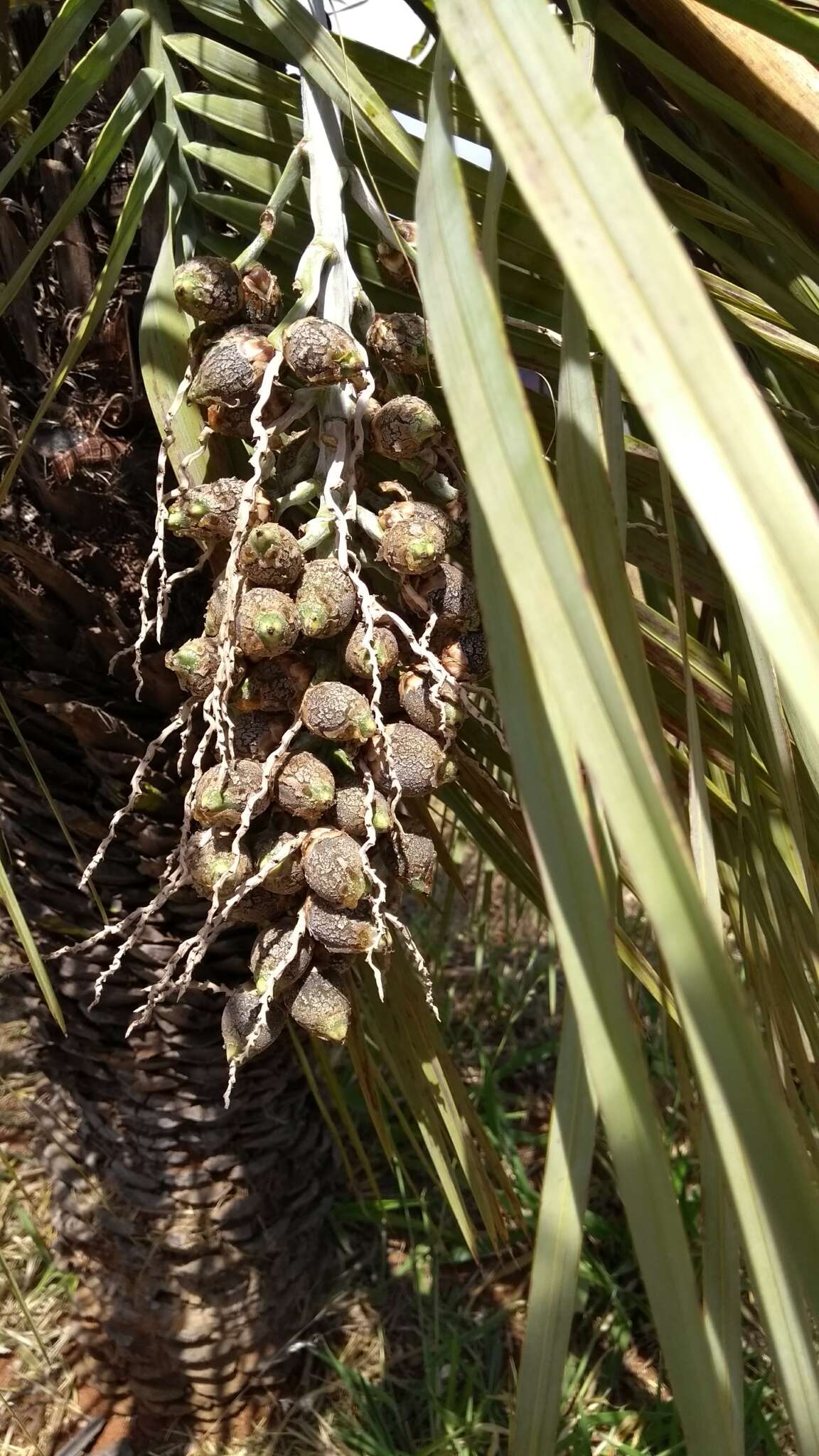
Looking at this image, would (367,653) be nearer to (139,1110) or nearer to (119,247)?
(119,247)

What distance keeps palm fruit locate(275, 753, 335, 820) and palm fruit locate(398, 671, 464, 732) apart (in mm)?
48

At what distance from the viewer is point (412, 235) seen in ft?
1.65

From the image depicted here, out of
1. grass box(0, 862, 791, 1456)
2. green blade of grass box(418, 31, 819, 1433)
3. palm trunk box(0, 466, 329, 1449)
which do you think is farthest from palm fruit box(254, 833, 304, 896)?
grass box(0, 862, 791, 1456)

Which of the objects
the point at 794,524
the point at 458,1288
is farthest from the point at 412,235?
the point at 458,1288

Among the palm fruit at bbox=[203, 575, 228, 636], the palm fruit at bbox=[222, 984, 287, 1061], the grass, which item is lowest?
the grass

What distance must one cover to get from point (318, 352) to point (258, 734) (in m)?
0.16

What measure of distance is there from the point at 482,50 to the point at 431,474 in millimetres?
227

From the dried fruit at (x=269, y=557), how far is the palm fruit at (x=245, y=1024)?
185 millimetres

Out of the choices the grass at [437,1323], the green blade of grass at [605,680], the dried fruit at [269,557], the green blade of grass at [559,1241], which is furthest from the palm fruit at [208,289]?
the grass at [437,1323]

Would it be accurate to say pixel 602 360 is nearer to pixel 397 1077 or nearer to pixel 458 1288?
pixel 397 1077

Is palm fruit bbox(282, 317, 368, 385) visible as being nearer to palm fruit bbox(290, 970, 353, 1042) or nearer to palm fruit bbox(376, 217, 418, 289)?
palm fruit bbox(376, 217, 418, 289)

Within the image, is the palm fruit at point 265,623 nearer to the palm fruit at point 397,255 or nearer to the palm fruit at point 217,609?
the palm fruit at point 217,609

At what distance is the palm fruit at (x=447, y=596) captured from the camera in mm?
450

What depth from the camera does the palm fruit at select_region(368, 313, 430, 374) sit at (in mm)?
448
